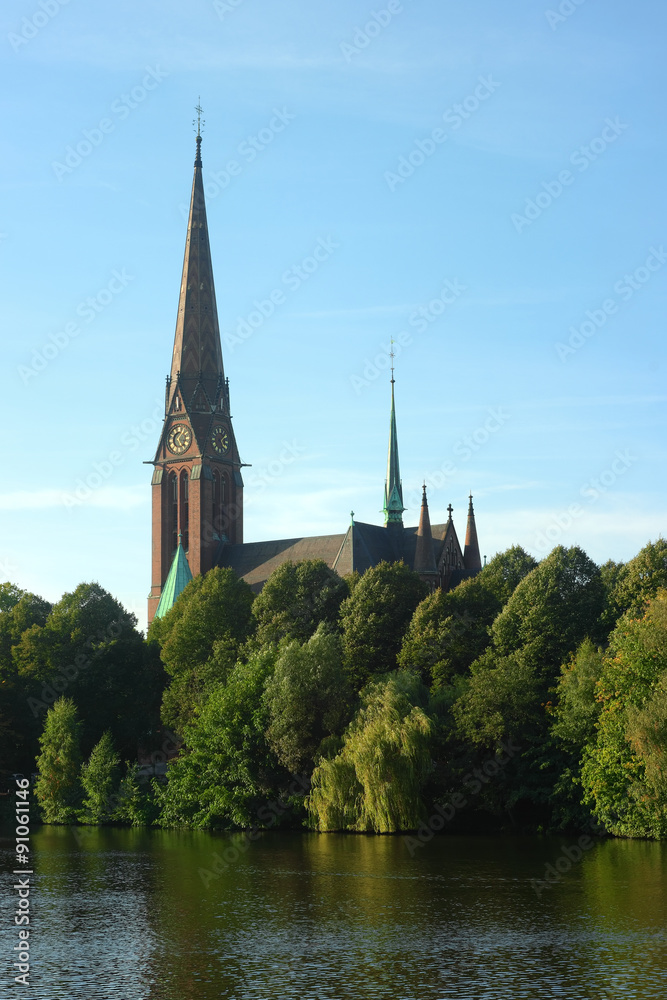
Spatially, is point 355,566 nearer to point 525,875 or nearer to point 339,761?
point 339,761

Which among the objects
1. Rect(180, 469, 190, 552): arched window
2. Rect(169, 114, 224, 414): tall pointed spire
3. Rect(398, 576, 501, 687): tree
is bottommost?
Rect(398, 576, 501, 687): tree

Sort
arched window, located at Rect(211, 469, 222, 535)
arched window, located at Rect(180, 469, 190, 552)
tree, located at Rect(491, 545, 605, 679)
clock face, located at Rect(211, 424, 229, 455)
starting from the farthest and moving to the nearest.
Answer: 1. clock face, located at Rect(211, 424, 229, 455)
2. arched window, located at Rect(211, 469, 222, 535)
3. arched window, located at Rect(180, 469, 190, 552)
4. tree, located at Rect(491, 545, 605, 679)

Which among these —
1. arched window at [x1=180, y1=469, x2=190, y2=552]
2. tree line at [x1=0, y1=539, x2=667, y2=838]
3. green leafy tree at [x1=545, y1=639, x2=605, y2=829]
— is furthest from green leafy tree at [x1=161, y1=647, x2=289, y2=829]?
arched window at [x1=180, y1=469, x2=190, y2=552]

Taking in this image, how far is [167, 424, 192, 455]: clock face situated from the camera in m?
124

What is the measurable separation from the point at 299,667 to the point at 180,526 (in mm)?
63246

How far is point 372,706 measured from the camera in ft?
195

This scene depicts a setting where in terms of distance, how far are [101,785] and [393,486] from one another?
2449 inches

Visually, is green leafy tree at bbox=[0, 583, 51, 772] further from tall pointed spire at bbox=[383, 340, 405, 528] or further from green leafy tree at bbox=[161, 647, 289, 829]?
tall pointed spire at bbox=[383, 340, 405, 528]

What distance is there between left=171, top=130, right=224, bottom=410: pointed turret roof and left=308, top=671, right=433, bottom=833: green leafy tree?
70.8 meters

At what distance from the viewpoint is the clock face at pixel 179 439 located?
407 ft

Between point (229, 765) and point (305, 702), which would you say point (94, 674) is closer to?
point (229, 765)

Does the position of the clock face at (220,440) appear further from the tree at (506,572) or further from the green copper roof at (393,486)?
the tree at (506,572)

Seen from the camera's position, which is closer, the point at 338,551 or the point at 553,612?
the point at 553,612

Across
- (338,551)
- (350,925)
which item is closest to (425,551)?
(338,551)
